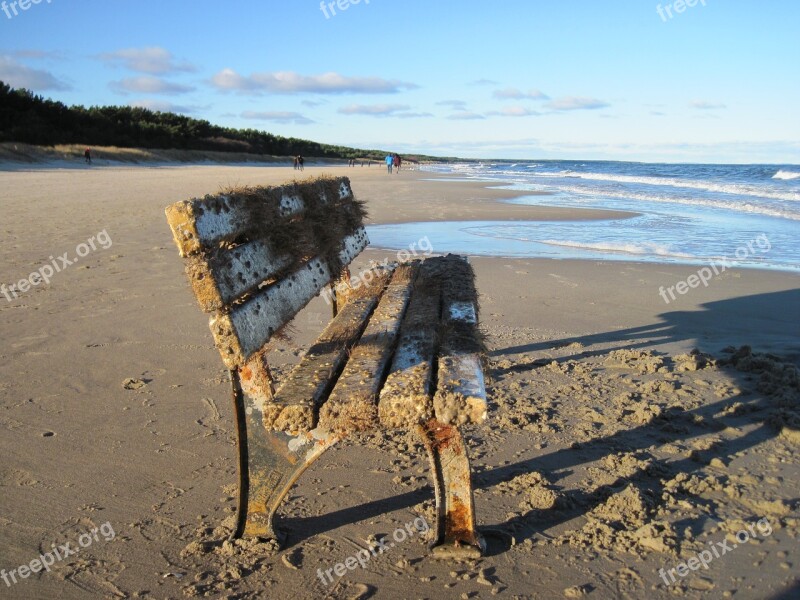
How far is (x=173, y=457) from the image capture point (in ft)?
10.1

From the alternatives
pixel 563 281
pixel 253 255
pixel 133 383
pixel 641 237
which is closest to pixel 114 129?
pixel 641 237

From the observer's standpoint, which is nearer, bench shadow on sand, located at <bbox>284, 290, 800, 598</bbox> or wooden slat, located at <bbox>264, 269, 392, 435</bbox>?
wooden slat, located at <bbox>264, 269, 392, 435</bbox>

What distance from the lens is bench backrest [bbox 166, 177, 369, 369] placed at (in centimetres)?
195

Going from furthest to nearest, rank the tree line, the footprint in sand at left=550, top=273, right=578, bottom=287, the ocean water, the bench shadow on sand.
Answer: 1. the tree line
2. the ocean water
3. the footprint in sand at left=550, top=273, right=578, bottom=287
4. the bench shadow on sand

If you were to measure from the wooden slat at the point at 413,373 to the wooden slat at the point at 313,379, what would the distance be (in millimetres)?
214

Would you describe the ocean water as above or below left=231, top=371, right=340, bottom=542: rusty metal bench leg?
below

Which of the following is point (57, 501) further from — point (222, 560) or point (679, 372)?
point (679, 372)

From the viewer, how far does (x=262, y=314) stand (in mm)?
2293

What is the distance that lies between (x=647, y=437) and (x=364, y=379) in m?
1.97

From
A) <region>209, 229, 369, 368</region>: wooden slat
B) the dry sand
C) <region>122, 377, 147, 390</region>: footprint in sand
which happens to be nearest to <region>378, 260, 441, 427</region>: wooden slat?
<region>209, 229, 369, 368</region>: wooden slat

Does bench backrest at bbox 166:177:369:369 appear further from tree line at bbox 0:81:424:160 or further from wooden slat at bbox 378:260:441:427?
tree line at bbox 0:81:424:160

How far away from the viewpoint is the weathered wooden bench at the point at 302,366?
192cm

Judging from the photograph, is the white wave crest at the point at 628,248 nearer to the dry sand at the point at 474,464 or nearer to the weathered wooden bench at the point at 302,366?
the dry sand at the point at 474,464

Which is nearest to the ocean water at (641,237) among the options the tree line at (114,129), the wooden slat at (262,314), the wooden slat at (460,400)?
the wooden slat at (262,314)
